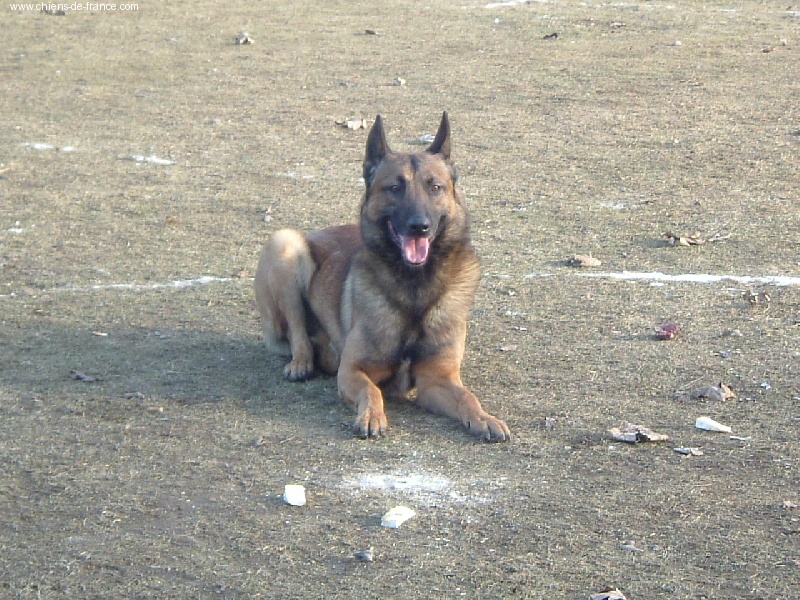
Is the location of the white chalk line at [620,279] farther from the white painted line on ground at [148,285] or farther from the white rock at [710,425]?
the white rock at [710,425]

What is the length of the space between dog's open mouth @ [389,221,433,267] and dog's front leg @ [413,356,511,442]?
51 centimetres

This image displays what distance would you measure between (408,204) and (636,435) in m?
1.64

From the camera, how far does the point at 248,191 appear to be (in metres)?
9.88

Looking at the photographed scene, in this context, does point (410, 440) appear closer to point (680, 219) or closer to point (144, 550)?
point (144, 550)

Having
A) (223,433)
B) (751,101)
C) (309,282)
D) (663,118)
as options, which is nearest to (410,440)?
(223,433)

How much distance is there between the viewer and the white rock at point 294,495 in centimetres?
447

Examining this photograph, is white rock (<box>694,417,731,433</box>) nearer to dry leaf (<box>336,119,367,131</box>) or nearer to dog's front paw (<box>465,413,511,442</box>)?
dog's front paw (<box>465,413,511,442</box>)

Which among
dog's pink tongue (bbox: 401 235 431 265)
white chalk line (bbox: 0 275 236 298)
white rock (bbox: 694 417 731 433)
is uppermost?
dog's pink tongue (bbox: 401 235 431 265)

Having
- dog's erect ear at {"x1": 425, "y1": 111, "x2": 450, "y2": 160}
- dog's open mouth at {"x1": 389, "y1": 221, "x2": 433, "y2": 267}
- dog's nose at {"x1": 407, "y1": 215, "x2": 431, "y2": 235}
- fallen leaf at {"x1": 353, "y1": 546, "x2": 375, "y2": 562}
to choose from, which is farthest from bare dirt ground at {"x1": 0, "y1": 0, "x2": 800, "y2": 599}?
dog's erect ear at {"x1": 425, "y1": 111, "x2": 450, "y2": 160}

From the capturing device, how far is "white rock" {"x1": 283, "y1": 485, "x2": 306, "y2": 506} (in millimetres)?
4473

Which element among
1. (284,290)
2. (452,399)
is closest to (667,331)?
(452,399)

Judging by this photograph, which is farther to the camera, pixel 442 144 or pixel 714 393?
pixel 442 144

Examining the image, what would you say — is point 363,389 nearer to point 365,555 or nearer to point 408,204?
point 408,204

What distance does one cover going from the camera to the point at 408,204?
575 centimetres
